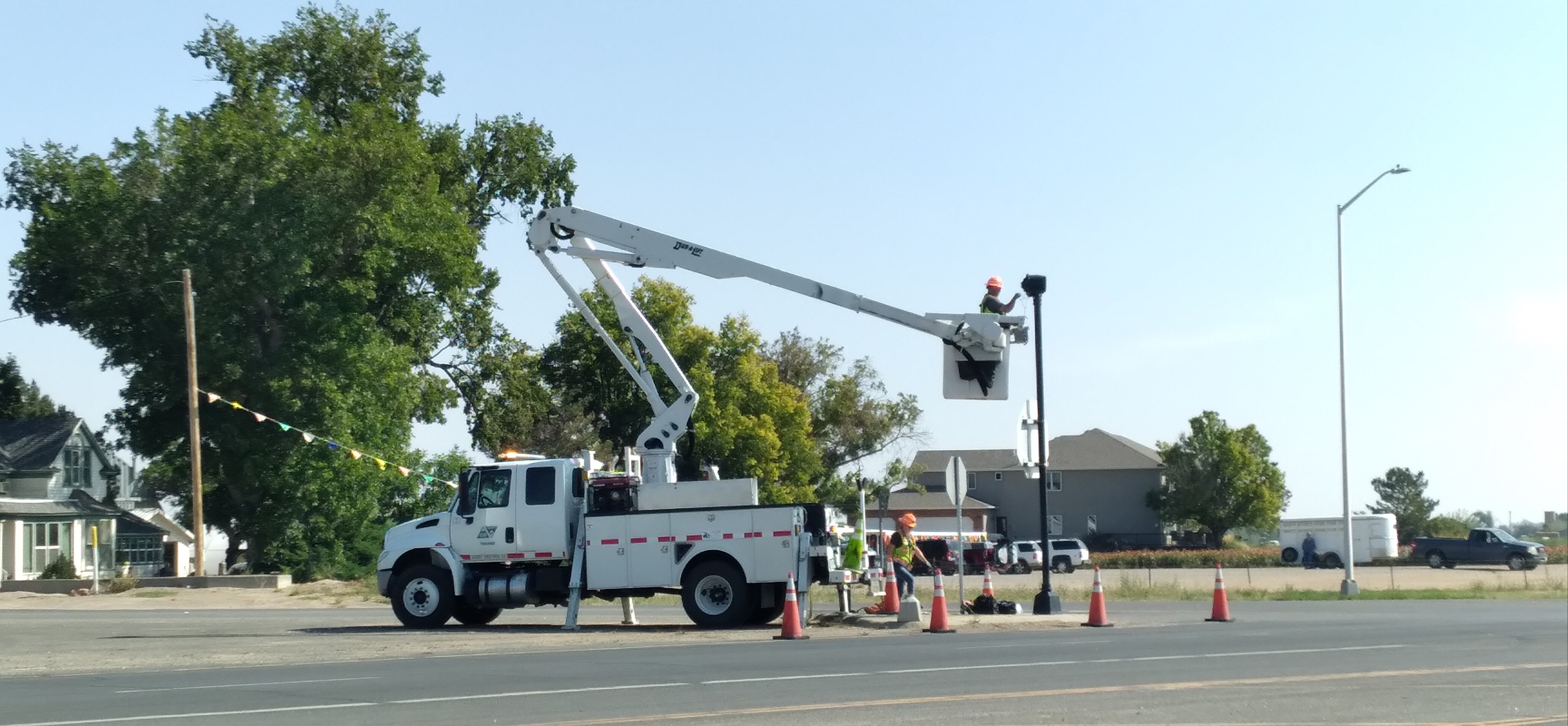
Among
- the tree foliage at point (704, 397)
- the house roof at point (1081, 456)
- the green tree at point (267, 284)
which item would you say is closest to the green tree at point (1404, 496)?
the house roof at point (1081, 456)

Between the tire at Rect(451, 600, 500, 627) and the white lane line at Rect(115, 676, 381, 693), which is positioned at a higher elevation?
the white lane line at Rect(115, 676, 381, 693)

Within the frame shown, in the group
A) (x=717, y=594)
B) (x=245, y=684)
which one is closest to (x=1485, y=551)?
(x=717, y=594)

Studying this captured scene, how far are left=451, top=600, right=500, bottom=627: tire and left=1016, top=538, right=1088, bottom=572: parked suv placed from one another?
43434 mm

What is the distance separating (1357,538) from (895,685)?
198 feet

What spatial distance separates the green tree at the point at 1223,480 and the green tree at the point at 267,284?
48.1 metres

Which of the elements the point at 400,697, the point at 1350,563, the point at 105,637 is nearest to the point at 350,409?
the point at 105,637

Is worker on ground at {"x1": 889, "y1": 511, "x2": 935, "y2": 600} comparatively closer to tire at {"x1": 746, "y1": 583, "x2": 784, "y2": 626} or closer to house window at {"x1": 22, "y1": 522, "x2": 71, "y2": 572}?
tire at {"x1": 746, "y1": 583, "x2": 784, "y2": 626}

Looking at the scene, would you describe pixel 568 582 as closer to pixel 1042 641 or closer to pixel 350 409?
pixel 1042 641

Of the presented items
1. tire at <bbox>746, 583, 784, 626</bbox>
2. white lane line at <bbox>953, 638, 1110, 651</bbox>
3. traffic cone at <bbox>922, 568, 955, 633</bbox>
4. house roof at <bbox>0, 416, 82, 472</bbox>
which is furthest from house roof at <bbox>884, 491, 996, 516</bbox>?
white lane line at <bbox>953, 638, 1110, 651</bbox>

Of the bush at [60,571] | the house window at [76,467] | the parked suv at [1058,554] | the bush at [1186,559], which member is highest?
the house window at [76,467]

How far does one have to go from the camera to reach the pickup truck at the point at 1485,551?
60000 millimetres

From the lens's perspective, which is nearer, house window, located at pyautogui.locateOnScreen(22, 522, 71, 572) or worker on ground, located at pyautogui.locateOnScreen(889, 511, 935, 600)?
worker on ground, located at pyautogui.locateOnScreen(889, 511, 935, 600)

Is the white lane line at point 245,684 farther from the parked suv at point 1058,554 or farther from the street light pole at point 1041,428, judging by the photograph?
the parked suv at point 1058,554

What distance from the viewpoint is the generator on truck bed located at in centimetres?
2041
